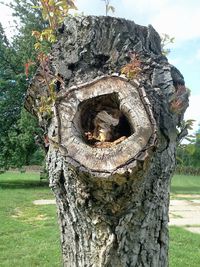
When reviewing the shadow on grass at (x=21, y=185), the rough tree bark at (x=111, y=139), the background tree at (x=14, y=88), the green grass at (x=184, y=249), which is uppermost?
the background tree at (x=14, y=88)

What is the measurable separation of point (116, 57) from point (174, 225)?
8577mm

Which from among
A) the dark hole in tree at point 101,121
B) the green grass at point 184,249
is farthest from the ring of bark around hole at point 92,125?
the green grass at point 184,249

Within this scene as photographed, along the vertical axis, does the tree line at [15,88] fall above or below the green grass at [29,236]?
above

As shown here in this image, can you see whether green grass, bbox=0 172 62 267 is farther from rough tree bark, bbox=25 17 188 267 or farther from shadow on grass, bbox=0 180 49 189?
shadow on grass, bbox=0 180 49 189

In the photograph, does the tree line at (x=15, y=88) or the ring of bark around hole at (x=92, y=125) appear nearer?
the ring of bark around hole at (x=92, y=125)

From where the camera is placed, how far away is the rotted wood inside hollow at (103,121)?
241 centimetres

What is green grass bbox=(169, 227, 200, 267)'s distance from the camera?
700cm

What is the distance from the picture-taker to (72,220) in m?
2.49

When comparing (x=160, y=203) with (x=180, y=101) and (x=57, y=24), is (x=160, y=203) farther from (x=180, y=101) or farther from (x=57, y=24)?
(x=57, y=24)

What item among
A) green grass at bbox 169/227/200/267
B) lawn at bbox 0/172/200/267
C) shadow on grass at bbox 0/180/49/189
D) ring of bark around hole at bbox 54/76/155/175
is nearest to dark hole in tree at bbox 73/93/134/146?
ring of bark around hole at bbox 54/76/155/175

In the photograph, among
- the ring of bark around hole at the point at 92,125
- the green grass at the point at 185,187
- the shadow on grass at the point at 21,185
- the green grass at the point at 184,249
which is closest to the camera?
the ring of bark around hole at the point at 92,125

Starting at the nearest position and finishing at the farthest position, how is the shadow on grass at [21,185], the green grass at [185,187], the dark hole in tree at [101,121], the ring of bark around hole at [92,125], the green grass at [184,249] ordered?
the ring of bark around hole at [92,125] → the dark hole in tree at [101,121] → the green grass at [184,249] → the green grass at [185,187] → the shadow on grass at [21,185]

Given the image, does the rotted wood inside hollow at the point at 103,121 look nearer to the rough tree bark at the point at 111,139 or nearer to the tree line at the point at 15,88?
the rough tree bark at the point at 111,139

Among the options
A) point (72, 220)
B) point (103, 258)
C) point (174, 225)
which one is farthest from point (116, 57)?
point (174, 225)
